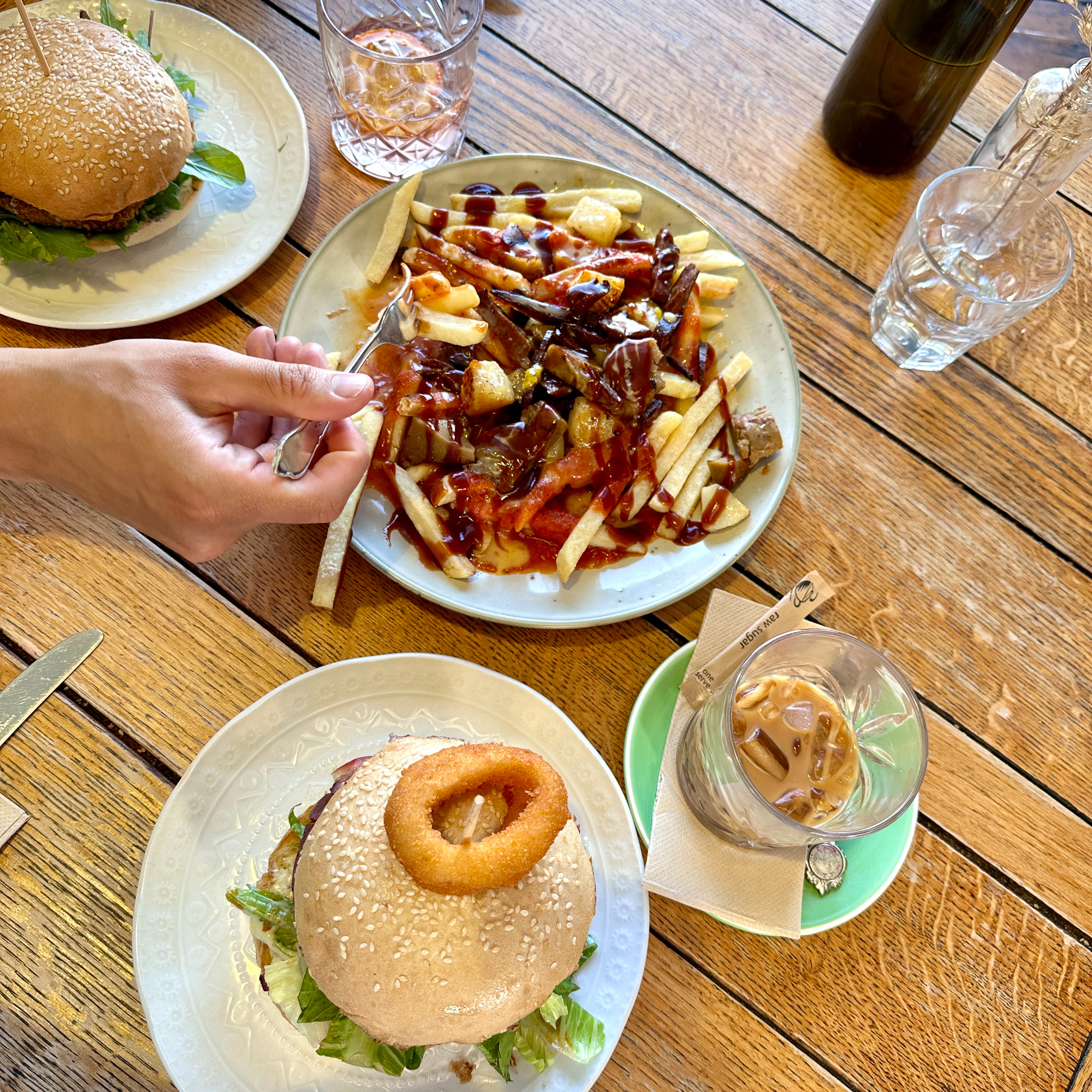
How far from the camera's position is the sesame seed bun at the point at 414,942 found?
139 centimetres

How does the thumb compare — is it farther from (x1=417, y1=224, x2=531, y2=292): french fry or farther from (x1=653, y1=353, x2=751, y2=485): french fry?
(x1=653, y1=353, x2=751, y2=485): french fry

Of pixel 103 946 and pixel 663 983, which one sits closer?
pixel 103 946

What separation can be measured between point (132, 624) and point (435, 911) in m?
0.97

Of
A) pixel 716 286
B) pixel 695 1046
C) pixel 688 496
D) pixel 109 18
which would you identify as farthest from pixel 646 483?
pixel 109 18

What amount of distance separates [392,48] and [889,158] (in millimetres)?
1495

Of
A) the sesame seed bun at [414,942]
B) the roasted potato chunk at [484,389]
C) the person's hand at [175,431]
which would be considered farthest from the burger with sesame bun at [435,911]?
the roasted potato chunk at [484,389]

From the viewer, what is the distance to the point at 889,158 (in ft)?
8.09

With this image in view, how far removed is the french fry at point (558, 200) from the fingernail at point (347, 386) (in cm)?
82

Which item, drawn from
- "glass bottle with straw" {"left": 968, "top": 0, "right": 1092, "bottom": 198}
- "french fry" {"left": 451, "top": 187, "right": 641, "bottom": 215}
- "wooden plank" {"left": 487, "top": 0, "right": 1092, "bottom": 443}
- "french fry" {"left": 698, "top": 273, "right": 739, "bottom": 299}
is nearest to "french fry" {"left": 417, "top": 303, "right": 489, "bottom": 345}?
"french fry" {"left": 451, "top": 187, "right": 641, "bottom": 215}

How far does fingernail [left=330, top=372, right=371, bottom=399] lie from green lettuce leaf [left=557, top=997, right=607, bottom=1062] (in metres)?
1.26

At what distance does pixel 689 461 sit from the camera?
1.97 m

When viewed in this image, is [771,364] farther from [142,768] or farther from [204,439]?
[142,768]

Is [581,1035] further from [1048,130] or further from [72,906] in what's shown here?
[1048,130]

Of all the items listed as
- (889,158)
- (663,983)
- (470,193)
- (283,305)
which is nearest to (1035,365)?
(889,158)
